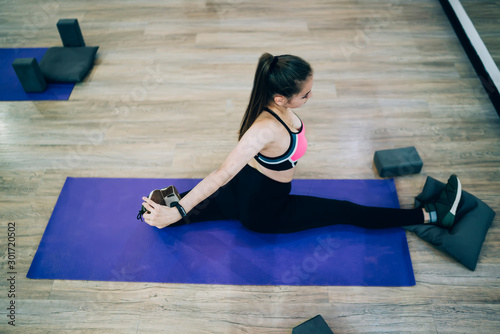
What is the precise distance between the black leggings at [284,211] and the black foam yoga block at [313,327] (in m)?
0.46

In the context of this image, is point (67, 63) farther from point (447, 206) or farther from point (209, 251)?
point (447, 206)

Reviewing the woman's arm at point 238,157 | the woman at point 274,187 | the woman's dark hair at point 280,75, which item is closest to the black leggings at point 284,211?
the woman at point 274,187

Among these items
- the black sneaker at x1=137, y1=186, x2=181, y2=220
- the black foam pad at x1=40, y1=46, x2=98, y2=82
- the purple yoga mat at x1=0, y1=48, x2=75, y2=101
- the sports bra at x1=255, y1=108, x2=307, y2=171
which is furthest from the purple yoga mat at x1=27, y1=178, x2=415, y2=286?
the black foam pad at x1=40, y1=46, x2=98, y2=82

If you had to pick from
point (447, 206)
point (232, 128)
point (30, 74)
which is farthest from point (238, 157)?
point (30, 74)

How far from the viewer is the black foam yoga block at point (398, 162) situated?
2.20m

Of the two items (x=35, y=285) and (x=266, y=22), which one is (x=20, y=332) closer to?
(x=35, y=285)

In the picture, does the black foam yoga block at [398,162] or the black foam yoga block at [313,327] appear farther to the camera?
the black foam yoga block at [398,162]

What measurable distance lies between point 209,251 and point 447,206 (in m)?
1.26

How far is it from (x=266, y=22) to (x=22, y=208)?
2.42m

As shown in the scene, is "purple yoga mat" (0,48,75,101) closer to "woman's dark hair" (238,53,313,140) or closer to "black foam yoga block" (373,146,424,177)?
"woman's dark hair" (238,53,313,140)

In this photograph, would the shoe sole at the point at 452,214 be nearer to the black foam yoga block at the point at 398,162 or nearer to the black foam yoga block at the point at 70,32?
the black foam yoga block at the point at 398,162

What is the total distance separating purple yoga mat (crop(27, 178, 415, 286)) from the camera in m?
1.90

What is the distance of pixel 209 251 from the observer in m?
1.98

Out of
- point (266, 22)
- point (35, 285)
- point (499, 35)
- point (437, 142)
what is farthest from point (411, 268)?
point (266, 22)
